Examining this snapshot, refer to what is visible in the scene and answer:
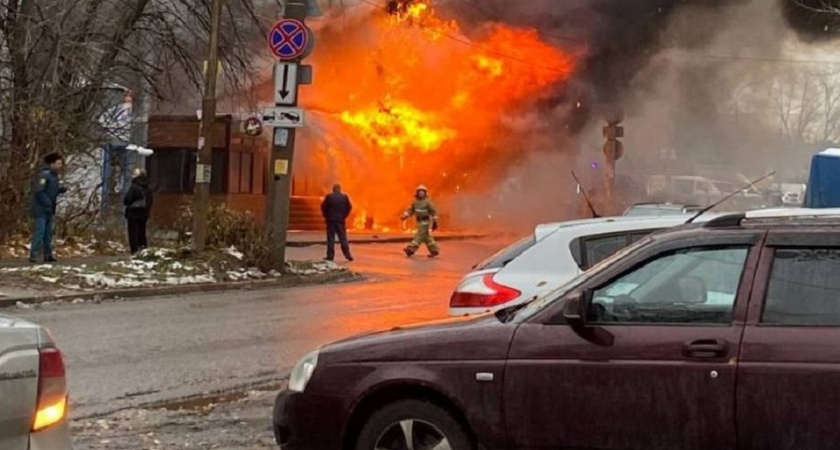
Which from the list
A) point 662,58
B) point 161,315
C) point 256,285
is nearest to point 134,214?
point 256,285

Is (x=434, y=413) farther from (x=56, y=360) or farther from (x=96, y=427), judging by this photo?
(x=96, y=427)

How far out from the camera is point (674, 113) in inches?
1379

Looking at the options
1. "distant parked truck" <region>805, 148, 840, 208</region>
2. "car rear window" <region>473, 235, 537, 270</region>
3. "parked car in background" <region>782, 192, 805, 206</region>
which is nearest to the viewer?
"car rear window" <region>473, 235, 537, 270</region>

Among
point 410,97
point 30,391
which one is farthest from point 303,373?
point 410,97

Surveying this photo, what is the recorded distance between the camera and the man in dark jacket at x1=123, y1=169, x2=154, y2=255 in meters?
19.2

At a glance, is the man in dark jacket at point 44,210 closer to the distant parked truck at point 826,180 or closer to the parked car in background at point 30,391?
the distant parked truck at point 826,180

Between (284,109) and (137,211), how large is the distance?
3.76 m

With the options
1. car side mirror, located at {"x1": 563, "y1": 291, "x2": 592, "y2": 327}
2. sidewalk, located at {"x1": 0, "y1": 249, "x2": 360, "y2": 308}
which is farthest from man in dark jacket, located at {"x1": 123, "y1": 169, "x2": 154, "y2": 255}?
car side mirror, located at {"x1": 563, "y1": 291, "x2": 592, "y2": 327}

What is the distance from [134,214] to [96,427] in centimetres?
1244

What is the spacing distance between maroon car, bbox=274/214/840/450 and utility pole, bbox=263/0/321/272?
40.4ft

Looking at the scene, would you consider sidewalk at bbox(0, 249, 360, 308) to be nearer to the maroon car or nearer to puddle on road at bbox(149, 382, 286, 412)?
puddle on road at bbox(149, 382, 286, 412)

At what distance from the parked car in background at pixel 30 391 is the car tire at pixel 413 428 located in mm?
1522

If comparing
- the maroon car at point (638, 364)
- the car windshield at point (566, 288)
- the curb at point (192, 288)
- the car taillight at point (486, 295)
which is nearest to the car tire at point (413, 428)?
the maroon car at point (638, 364)

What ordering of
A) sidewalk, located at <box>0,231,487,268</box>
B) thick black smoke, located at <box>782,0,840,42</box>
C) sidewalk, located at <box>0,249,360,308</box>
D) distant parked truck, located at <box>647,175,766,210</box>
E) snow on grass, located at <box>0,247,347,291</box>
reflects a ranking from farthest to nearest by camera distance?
1. distant parked truck, located at <box>647,175,766,210</box>
2. sidewalk, located at <box>0,231,487,268</box>
3. thick black smoke, located at <box>782,0,840,42</box>
4. snow on grass, located at <box>0,247,347,291</box>
5. sidewalk, located at <box>0,249,360,308</box>
